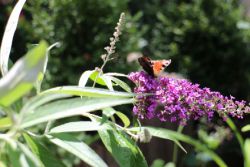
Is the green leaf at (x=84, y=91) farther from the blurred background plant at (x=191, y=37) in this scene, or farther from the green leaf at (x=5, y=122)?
the blurred background plant at (x=191, y=37)

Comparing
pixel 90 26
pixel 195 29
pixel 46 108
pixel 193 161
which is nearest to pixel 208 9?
pixel 195 29

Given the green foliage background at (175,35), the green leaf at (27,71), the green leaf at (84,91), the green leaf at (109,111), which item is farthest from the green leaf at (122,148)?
the green foliage background at (175,35)

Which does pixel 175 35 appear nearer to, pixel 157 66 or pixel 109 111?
pixel 157 66

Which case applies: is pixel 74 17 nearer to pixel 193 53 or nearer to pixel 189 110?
pixel 193 53

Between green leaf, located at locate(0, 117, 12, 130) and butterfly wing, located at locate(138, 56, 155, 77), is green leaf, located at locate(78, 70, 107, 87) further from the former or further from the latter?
green leaf, located at locate(0, 117, 12, 130)

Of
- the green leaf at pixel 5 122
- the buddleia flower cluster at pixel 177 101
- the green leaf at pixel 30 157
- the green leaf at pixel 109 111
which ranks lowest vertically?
the green leaf at pixel 30 157

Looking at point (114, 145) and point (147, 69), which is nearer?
point (114, 145)
